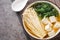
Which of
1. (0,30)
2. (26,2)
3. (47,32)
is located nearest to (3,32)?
(0,30)

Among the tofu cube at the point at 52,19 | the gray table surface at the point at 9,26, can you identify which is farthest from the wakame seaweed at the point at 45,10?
the gray table surface at the point at 9,26

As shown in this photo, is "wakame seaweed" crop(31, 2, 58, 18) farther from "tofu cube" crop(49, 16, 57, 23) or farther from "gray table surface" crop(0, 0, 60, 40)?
"gray table surface" crop(0, 0, 60, 40)

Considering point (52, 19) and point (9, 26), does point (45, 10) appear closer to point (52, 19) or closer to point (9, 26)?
point (52, 19)

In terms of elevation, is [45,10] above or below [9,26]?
above

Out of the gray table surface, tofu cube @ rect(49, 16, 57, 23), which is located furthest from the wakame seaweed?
the gray table surface

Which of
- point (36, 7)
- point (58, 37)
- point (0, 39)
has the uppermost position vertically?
point (36, 7)

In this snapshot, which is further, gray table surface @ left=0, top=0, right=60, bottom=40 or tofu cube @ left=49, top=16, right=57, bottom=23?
gray table surface @ left=0, top=0, right=60, bottom=40

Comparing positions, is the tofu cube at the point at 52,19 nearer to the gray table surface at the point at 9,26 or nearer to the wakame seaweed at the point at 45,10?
the wakame seaweed at the point at 45,10

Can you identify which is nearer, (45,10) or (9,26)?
(45,10)

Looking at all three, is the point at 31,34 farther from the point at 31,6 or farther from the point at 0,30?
the point at 0,30

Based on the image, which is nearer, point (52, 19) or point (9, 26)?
point (52, 19)

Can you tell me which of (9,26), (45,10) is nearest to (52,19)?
(45,10)
